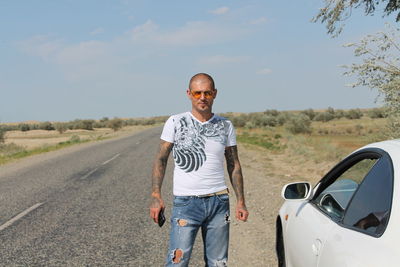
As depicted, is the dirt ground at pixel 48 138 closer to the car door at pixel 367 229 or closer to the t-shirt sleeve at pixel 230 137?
the t-shirt sleeve at pixel 230 137

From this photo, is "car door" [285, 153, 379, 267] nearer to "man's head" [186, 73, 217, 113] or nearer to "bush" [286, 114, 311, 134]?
"man's head" [186, 73, 217, 113]

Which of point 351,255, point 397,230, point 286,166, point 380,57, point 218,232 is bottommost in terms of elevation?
point 286,166

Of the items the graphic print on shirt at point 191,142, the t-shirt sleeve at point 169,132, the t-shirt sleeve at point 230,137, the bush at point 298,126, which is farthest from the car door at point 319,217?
the bush at point 298,126

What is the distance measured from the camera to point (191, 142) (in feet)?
10.1

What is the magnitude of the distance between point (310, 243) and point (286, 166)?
42.6 feet

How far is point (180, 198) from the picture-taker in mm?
3059

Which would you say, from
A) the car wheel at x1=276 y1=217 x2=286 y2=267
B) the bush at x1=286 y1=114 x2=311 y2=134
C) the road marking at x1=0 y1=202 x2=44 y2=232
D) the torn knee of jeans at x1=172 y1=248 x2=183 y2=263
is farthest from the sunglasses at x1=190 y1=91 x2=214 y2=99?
the bush at x1=286 y1=114 x2=311 y2=134

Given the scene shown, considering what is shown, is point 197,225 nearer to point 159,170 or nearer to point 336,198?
point 159,170

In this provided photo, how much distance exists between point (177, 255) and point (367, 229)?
4.65ft

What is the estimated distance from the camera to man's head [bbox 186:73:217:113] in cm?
308

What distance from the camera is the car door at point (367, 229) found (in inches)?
72.5

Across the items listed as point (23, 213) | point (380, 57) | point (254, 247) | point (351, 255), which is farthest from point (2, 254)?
point (380, 57)

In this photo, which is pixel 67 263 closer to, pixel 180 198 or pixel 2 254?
pixel 2 254

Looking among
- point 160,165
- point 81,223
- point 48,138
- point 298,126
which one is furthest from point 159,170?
point 48,138
